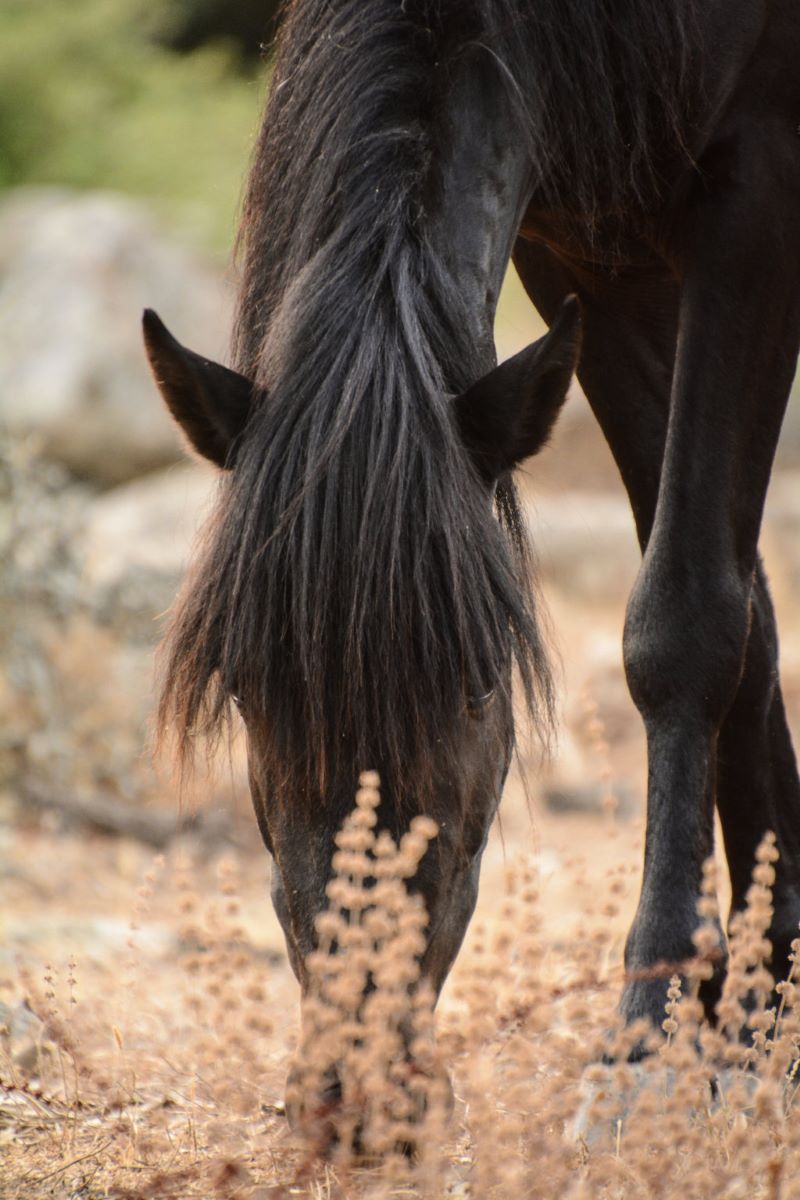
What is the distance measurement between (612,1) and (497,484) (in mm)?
909

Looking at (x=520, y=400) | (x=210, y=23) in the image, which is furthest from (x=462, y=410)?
(x=210, y=23)

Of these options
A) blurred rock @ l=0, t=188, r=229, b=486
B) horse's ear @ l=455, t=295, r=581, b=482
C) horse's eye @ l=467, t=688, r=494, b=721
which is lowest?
horse's eye @ l=467, t=688, r=494, b=721

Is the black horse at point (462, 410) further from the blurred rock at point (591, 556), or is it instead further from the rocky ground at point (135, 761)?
the blurred rock at point (591, 556)

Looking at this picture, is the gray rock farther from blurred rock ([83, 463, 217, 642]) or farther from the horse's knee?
blurred rock ([83, 463, 217, 642])

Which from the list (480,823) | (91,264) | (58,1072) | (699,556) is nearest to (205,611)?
(480,823)

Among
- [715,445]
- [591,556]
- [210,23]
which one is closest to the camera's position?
[715,445]

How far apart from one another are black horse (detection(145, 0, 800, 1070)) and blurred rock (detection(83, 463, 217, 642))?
2.53m

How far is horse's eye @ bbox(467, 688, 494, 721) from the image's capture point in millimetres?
2176

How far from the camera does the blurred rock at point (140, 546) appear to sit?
276 inches

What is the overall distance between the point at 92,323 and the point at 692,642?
Result: 941 centimetres

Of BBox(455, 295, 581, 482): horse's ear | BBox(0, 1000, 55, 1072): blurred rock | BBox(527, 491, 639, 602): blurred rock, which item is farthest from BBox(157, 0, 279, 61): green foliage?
BBox(455, 295, 581, 482): horse's ear

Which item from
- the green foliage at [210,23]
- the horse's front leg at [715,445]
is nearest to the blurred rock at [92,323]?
the green foliage at [210,23]

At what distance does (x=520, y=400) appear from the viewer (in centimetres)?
226

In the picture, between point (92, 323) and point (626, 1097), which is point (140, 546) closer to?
point (92, 323)
